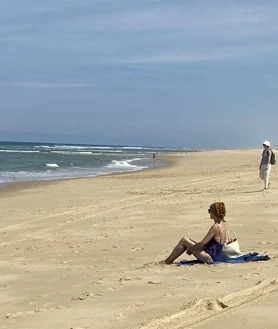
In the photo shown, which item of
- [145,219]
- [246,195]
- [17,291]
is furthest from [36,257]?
[246,195]

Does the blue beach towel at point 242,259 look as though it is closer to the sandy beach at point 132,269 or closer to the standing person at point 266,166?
the sandy beach at point 132,269

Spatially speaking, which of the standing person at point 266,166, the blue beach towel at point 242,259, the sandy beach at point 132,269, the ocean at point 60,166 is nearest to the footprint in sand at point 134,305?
the sandy beach at point 132,269

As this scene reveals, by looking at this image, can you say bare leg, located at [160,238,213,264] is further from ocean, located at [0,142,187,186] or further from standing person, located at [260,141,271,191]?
ocean, located at [0,142,187,186]

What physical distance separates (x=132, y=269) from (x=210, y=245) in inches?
46.6

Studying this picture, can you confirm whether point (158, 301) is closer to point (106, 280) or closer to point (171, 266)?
point (106, 280)

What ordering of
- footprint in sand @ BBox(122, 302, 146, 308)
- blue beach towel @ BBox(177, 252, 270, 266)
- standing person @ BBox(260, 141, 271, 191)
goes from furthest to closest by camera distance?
standing person @ BBox(260, 141, 271, 191)
blue beach towel @ BBox(177, 252, 270, 266)
footprint in sand @ BBox(122, 302, 146, 308)

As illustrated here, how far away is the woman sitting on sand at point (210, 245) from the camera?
769 centimetres

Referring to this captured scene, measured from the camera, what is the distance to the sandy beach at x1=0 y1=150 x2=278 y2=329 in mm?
5070

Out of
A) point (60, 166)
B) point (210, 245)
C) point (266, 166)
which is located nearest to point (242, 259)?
point (210, 245)

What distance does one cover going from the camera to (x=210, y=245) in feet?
25.5

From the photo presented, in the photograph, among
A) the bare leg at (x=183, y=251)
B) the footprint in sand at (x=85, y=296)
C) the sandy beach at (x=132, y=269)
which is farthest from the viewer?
the bare leg at (x=183, y=251)

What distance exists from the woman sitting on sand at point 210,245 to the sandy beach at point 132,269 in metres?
0.33

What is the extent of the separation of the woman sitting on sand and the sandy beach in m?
0.33

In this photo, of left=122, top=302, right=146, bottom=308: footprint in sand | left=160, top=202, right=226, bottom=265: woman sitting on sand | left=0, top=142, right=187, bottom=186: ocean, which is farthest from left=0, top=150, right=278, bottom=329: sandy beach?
left=0, top=142, right=187, bottom=186: ocean
